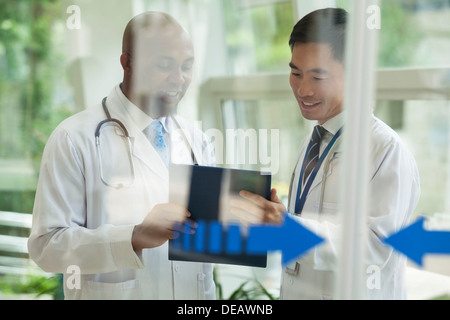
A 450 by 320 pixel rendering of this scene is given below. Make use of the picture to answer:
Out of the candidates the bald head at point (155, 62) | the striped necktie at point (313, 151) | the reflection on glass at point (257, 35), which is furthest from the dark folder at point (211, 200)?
the reflection on glass at point (257, 35)

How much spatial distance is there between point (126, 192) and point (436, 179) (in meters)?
0.95

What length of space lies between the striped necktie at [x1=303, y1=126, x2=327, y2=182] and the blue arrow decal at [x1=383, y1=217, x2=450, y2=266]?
298mm

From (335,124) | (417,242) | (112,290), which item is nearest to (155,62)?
(335,124)

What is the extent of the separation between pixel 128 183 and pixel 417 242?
2.83ft

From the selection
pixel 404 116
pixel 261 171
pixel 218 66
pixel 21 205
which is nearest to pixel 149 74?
pixel 218 66

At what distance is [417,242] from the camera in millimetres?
1484

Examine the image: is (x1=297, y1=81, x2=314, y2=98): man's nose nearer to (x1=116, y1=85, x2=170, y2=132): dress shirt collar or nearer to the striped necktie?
the striped necktie

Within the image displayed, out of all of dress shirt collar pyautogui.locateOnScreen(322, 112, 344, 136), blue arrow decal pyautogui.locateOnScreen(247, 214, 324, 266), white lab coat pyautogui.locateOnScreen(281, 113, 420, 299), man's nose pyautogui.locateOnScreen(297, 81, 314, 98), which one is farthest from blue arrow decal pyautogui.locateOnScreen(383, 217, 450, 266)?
man's nose pyautogui.locateOnScreen(297, 81, 314, 98)

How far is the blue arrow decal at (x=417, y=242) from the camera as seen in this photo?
148 cm

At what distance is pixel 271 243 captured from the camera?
1506 mm

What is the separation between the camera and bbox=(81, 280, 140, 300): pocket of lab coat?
155cm

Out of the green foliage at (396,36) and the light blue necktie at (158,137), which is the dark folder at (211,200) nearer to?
the light blue necktie at (158,137)

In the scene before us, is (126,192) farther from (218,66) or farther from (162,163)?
(218,66)

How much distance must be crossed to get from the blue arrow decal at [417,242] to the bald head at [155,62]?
0.77m
